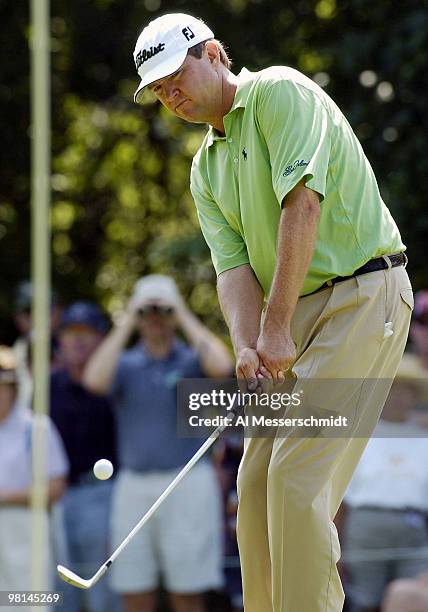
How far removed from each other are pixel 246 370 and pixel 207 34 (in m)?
1.14

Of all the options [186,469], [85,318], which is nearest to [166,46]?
[186,469]

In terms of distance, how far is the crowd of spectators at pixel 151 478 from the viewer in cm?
676

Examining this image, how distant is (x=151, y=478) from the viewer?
23.8 ft

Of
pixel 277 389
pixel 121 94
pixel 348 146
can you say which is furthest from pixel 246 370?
pixel 121 94

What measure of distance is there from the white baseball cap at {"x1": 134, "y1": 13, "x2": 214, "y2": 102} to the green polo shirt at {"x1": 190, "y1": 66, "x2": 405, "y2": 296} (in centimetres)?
22

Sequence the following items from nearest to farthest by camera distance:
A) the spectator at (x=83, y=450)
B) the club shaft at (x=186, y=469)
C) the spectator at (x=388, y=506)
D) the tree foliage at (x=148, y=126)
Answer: the club shaft at (x=186, y=469), the spectator at (x=388, y=506), the spectator at (x=83, y=450), the tree foliage at (x=148, y=126)

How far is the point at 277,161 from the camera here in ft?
13.4

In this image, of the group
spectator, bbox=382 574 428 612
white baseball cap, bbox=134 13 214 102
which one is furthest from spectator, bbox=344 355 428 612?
white baseball cap, bbox=134 13 214 102

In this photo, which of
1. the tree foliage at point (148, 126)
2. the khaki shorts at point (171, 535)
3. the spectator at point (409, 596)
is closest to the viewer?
the spectator at point (409, 596)

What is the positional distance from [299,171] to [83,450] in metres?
3.99

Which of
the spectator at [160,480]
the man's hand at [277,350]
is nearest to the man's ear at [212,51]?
the man's hand at [277,350]

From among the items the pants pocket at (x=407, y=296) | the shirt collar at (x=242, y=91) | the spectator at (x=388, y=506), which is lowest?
the spectator at (x=388, y=506)

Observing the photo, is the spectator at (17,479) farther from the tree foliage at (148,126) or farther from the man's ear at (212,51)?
the man's ear at (212,51)

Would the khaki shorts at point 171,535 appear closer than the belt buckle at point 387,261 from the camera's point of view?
No
